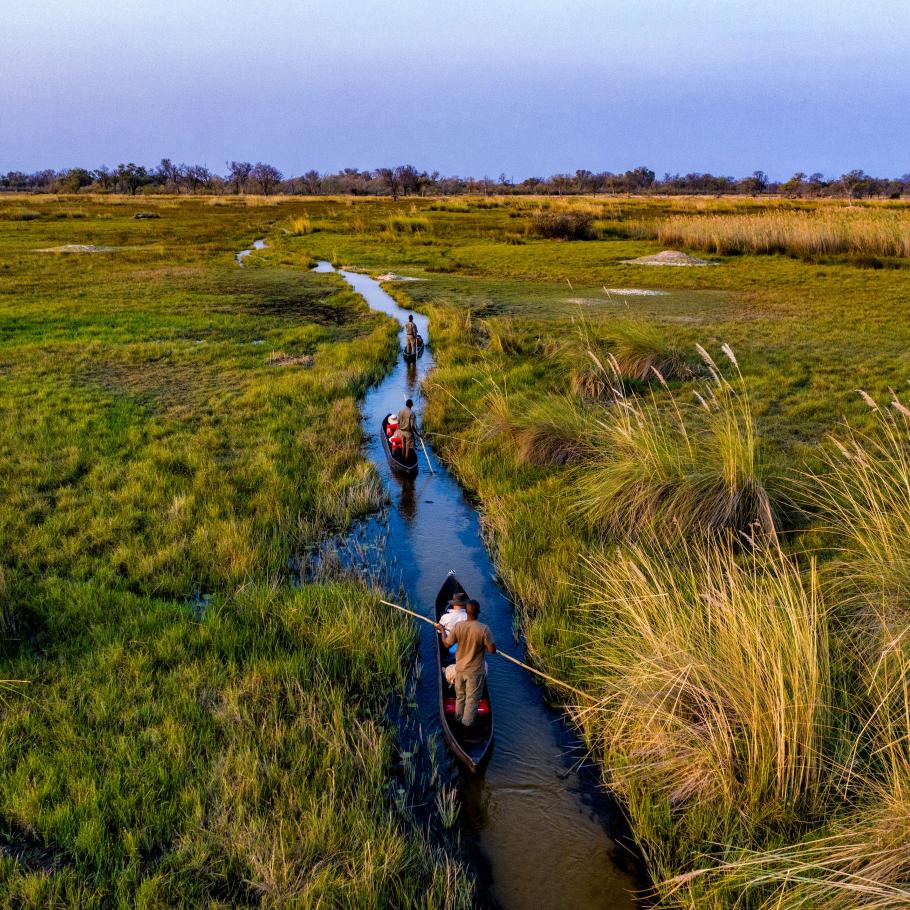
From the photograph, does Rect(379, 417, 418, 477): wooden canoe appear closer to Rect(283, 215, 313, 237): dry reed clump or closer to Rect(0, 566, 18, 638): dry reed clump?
Rect(0, 566, 18, 638): dry reed clump

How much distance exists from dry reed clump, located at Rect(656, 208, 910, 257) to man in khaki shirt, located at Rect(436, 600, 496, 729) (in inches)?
1405

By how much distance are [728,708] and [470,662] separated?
219 cm

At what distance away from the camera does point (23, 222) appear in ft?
200

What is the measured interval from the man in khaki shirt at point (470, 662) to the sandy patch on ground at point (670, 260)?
32.5m

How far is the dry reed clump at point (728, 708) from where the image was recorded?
4.82 m

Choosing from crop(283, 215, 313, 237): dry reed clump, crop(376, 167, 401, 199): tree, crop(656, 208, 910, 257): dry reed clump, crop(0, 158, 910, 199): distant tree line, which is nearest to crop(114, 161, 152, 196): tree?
crop(0, 158, 910, 199): distant tree line

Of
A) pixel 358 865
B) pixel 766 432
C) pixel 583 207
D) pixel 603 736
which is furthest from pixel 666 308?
pixel 583 207

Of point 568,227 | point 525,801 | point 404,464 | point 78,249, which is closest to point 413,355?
point 404,464

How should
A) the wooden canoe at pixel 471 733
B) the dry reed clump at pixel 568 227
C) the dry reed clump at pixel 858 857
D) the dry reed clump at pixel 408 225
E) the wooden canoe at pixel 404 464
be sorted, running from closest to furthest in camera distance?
the dry reed clump at pixel 858 857, the wooden canoe at pixel 471 733, the wooden canoe at pixel 404 464, the dry reed clump at pixel 568 227, the dry reed clump at pixel 408 225

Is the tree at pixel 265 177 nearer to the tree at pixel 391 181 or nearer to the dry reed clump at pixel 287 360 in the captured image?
the tree at pixel 391 181

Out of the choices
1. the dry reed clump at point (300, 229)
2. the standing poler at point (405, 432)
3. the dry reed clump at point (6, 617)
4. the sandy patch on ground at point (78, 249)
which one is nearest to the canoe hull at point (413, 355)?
the standing poler at point (405, 432)

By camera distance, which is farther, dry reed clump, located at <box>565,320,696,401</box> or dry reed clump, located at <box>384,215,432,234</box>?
dry reed clump, located at <box>384,215,432,234</box>

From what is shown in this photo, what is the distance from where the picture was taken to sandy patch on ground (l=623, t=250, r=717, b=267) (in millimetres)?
34906

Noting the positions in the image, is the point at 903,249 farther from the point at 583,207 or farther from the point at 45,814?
the point at 45,814
